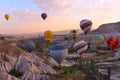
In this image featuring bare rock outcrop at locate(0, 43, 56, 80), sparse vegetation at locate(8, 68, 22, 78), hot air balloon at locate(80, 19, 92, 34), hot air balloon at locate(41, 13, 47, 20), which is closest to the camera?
bare rock outcrop at locate(0, 43, 56, 80)

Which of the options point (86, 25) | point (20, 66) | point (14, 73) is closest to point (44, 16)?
point (86, 25)

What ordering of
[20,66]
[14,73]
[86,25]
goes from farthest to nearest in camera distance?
[86,25] < [20,66] < [14,73]

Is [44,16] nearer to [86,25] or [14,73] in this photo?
[86,25]

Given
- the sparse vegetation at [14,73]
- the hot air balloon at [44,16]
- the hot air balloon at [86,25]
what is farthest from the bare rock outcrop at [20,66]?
the hot air balloon at [44,16]

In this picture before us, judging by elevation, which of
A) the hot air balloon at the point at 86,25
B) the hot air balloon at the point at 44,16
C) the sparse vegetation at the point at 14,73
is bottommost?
the sparse vegetation at the point at 14,73

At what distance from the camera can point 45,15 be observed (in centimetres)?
7269

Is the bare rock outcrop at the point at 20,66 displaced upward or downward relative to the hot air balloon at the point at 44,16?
downward

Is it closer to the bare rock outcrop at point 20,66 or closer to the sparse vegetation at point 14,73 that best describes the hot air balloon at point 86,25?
the bare rock outcrop at point 20,66

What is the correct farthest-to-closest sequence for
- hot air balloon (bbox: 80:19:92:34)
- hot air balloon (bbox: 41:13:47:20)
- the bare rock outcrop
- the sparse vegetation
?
hot air balloon (bbox: 41:13:47:20) → hot air balloon (bbox: 80:19:92:34) → the sparse vegetation → the bare rock outcrop

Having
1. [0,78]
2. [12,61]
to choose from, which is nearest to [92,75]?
[12,61]

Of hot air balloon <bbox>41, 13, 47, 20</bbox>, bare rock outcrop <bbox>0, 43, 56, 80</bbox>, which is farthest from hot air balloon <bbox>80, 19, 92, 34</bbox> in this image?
bare rock outcrop <bbox>0, 43, 56, 80</bbox>

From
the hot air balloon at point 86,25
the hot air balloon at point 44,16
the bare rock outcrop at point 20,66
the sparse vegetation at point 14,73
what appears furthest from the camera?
the hot air balloon at point 44,16

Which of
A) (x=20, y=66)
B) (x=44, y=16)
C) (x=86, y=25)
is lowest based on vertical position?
(x=20, y=66)

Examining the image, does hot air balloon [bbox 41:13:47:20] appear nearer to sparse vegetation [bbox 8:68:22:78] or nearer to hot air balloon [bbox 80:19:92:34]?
hot air balloon [bbox 80:19:92:34]
